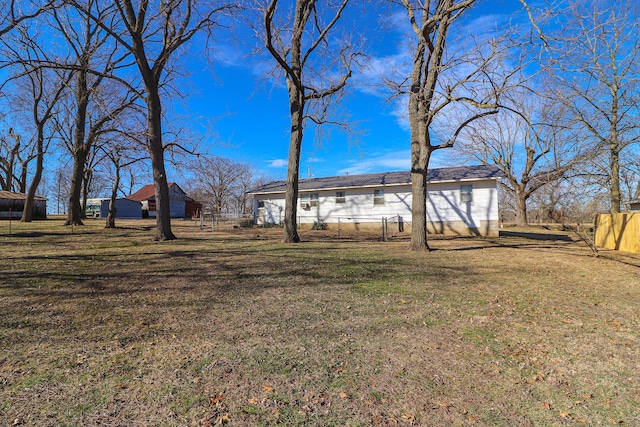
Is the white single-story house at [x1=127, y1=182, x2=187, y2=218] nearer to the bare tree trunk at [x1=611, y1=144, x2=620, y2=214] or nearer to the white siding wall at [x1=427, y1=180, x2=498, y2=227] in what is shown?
the white siding wall at [x1=427, y1=180, x2=498, y2=227]

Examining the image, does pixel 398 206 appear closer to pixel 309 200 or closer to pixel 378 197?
pixel 378 197

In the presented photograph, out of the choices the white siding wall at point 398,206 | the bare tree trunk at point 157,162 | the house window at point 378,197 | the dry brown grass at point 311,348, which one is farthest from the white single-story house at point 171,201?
the dry brown grass at point 311,348

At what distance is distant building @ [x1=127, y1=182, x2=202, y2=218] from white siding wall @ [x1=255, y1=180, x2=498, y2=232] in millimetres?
31897

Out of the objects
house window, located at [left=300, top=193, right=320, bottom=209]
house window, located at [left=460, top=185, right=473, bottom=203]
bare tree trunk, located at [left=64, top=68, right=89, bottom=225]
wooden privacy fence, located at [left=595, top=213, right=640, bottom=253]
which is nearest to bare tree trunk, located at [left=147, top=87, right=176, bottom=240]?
bare tree trunk, located at [left=64, top=68, right=89, bottom=225]

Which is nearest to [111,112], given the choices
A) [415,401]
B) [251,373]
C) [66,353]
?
[66,353]

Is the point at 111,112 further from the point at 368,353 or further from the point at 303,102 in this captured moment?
the point at 368,353

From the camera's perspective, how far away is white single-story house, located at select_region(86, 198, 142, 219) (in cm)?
4816

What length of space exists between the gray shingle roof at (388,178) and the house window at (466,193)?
60 cm

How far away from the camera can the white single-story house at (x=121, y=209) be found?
4816 cm

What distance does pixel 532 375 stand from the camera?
307cm

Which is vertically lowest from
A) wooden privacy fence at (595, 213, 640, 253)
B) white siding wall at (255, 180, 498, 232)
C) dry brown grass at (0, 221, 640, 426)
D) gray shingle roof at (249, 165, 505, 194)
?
dry brown grass at (0, 221, 640, 426)

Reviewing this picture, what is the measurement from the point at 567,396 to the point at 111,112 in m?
16.0

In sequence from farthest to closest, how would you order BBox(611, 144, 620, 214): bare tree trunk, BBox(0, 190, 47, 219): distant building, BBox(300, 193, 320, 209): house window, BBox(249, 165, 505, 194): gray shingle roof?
BBox(0, 190, 47, 219): distant building
BBox(300, 193, 320, 209): house window
BBox(249, 165, 505, 194): gray shingle roof
BBox(611, 144, 620, 214): bare tree trunk

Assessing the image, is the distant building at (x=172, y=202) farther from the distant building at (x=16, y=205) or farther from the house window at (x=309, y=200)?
the house window at (x=309, y=200)
